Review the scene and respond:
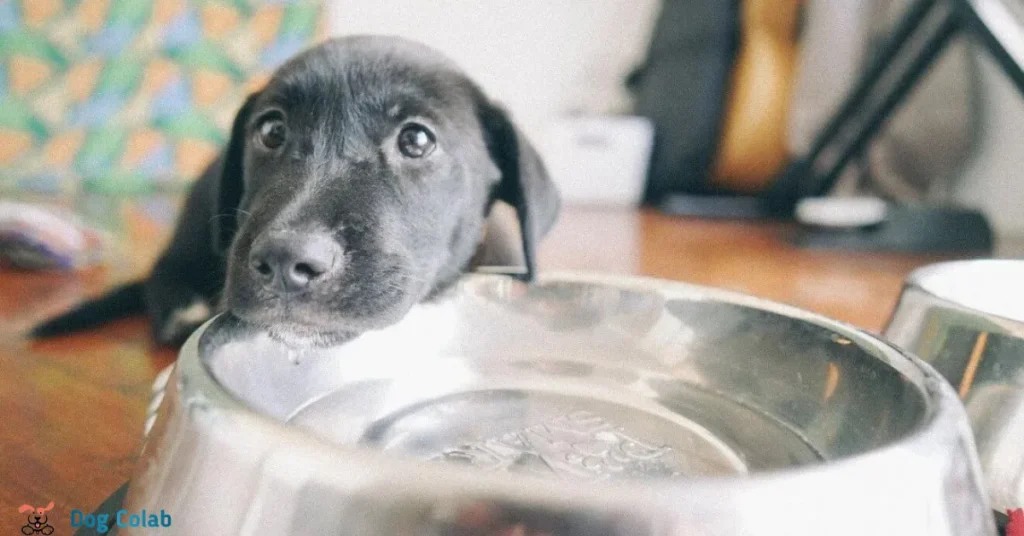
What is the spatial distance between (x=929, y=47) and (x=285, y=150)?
5.77ft

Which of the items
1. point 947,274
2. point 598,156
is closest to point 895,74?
point 598,156

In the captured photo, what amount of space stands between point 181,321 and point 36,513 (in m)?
0.71

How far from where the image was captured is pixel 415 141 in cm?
109

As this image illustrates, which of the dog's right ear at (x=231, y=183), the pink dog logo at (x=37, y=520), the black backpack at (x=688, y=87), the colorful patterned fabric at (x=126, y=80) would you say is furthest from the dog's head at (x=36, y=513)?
the black backpack at (x=688, y=87)

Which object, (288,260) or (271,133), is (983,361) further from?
(271,133)

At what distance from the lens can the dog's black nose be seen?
30.6 inches

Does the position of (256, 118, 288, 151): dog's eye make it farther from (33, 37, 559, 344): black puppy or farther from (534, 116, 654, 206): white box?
(534, 116, 654, 206): white box

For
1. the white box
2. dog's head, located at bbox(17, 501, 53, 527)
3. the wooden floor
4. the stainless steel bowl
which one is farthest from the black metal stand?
dog's head, located at bbox(17, 501, 53, 527)

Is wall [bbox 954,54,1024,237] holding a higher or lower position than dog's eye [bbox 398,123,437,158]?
lower

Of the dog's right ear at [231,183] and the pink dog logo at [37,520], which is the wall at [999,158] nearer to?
the dog's right ear at [231,183]

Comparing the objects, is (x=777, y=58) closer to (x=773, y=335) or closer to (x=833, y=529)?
(x=773, y=335)

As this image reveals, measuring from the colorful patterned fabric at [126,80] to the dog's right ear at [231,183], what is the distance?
1862 millimetres

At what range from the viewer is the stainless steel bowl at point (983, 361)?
73cm

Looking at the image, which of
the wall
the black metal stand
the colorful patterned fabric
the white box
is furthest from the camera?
the white box
